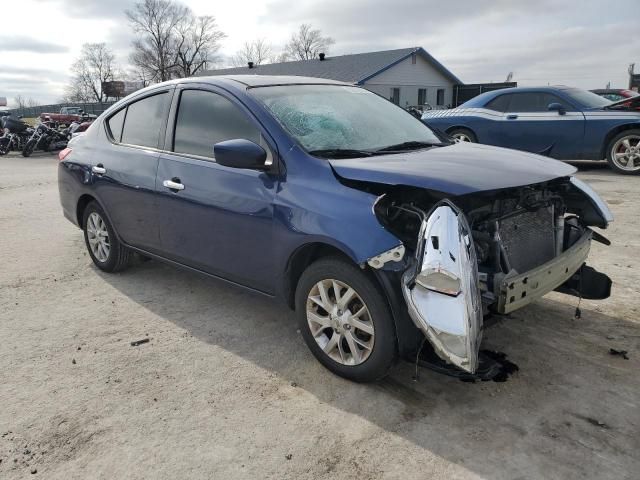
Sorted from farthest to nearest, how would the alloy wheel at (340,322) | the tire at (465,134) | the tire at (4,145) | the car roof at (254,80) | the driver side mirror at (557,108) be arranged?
the tire at (4,145) < the tire at (465,134) < the driver side mirror at (557,108) < the car roof at (254,80) < the alloy wheel at (340,322)

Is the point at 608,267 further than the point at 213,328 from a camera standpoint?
Yes

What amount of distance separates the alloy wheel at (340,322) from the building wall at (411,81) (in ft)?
104

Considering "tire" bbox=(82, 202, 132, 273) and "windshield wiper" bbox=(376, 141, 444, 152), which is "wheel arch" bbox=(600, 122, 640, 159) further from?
"tire" bbox=(82, 202, 132, 273)

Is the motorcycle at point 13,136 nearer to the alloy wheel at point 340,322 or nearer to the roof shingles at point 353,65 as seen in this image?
the roof shingles at point 353,65

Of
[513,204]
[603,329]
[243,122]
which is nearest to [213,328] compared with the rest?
[243,122]

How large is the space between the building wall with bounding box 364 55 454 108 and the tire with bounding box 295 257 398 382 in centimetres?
3158

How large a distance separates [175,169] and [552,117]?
8131mm

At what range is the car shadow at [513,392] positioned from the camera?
2.43 m

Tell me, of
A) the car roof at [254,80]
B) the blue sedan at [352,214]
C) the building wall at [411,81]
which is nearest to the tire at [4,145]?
the blue sedan at [352,214]

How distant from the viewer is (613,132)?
31.1 ft

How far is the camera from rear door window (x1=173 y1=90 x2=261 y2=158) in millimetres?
3537

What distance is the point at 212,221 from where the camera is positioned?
11.9 ft

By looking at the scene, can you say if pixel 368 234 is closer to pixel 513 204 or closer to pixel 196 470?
pixel 513 204

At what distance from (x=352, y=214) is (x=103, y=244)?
10.1ft
